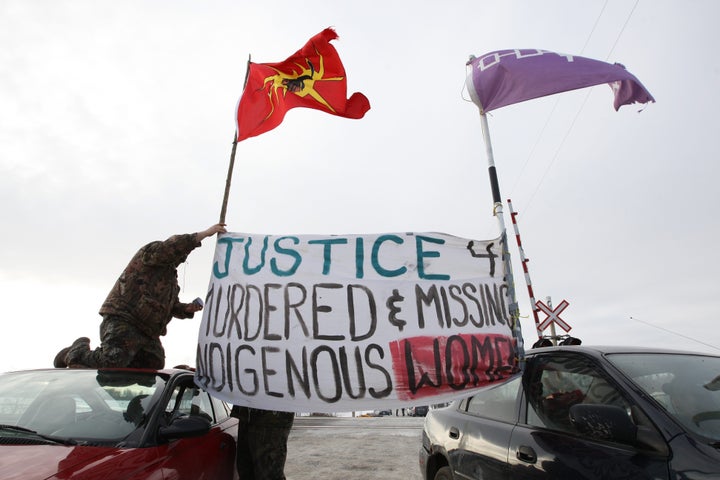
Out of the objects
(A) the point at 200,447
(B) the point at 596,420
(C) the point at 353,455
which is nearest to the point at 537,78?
(B) the point at 596,420

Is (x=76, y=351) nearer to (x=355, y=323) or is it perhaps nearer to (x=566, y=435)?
(x=355, y=323)

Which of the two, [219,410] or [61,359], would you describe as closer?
[61,359]

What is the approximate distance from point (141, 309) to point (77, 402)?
3.82 feet

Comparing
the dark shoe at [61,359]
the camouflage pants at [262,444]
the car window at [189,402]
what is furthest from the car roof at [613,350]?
the dark shoe at [61,359]

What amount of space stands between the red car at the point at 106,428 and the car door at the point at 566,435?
6.39 ft

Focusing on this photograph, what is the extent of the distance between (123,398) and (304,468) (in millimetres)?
4404

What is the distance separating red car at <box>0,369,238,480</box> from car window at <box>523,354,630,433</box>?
2.07 metres

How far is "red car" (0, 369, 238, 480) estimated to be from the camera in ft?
7.19

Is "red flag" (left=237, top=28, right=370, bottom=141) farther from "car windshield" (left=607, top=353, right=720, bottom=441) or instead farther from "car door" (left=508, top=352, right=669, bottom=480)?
"car windshield" (left=607, top=353, right=720, bottom=441)

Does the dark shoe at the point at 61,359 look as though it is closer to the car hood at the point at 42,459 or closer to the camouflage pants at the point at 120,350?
the camouflage pants at the point at 120,350

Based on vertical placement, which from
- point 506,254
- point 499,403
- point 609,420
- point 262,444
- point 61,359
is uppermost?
point 506,254

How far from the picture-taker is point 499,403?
3.28m

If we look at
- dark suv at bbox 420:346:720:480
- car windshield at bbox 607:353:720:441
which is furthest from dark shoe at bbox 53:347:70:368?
car windshield at bbox 607:353:720:441

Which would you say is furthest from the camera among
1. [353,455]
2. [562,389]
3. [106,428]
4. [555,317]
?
[555,317]
